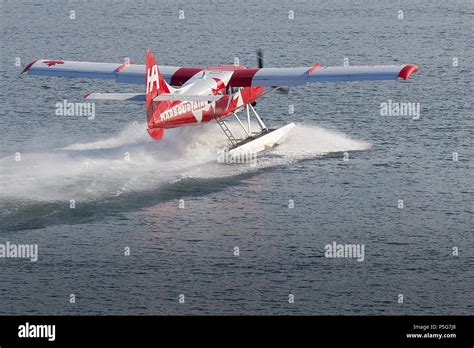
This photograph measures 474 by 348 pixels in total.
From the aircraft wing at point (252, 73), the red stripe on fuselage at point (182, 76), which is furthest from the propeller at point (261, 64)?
the red stripe on fuselage at point (182, 76)

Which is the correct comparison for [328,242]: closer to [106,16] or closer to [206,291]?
[206,291]

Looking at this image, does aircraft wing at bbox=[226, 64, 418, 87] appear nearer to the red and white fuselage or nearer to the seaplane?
the seaplane

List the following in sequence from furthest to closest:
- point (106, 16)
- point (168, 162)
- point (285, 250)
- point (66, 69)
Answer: point (106, 16) < point (66, 69) < point (168, 162) < point (285, 250)

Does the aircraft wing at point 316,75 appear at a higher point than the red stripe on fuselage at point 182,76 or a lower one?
lower

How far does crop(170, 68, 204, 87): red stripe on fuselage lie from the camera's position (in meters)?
52.1

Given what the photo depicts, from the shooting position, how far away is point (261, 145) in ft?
168

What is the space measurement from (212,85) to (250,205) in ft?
24.2

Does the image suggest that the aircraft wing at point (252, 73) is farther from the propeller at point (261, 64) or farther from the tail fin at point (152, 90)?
the tail fin at point (152, 90)

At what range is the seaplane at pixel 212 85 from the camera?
44688 mm

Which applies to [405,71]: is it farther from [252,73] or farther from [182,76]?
[182,76]

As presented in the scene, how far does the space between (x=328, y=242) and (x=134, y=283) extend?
7771mm

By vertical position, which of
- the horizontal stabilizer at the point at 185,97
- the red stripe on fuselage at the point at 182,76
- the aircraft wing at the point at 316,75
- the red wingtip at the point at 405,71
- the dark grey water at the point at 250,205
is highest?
the red stripe on fuselage at the point at 182,76

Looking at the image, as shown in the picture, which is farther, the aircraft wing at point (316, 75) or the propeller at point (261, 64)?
the propeller at point (261, 64)

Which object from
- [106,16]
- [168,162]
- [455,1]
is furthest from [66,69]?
[455,1]
